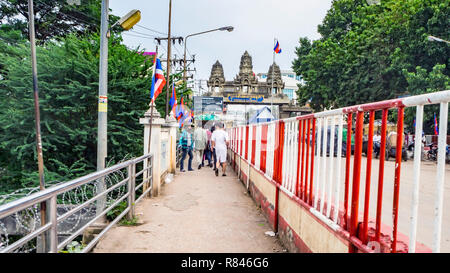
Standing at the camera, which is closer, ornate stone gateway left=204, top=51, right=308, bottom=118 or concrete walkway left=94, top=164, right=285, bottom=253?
concrete walkway left=94, top=164, right=285, bottom=253

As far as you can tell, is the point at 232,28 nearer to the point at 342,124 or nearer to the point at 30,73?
the point at 30,73

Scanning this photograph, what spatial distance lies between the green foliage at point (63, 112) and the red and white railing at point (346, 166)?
7393mm

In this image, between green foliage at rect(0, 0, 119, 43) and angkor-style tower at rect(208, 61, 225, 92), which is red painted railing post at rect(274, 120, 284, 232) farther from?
angkor-style tower at rect(208, 61, 225, 92)

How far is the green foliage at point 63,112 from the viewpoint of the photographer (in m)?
10.4

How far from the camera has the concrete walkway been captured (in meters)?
4.34

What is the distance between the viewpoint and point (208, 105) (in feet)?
161

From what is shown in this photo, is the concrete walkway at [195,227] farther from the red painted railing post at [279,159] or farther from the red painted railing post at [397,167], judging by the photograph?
the red painted railing post at [397,167]

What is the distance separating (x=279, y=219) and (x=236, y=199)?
2.89 m

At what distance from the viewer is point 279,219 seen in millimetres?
4746

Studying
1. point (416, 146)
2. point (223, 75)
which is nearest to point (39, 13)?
point (416, 146)

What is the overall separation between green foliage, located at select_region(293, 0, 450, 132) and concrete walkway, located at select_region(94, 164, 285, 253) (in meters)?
14.6

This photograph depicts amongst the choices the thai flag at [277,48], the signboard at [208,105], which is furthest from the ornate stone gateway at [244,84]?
the thai flag at [277,48]

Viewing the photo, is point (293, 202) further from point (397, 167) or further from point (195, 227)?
point (397, 167)

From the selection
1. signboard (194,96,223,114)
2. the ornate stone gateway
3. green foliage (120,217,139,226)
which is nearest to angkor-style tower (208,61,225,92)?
the ornate stone gateway
